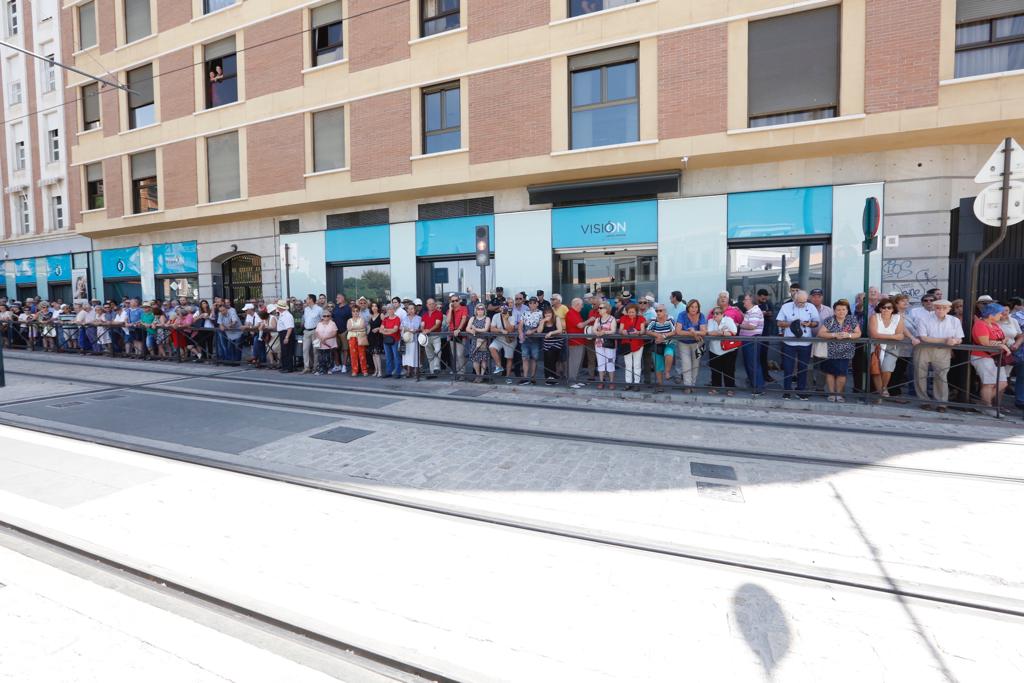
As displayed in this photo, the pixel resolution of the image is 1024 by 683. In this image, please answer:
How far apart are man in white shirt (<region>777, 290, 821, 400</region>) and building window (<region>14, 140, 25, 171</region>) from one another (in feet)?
119

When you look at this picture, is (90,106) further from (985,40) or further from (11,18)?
(985,40)

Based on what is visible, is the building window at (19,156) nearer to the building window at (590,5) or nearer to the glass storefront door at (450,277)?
the glass storefront door at (450,277)

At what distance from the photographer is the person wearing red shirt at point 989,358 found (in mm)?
7754

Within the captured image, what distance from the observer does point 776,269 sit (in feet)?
40.3

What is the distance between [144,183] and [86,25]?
7949mm

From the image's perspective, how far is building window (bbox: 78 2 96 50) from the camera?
878 inches

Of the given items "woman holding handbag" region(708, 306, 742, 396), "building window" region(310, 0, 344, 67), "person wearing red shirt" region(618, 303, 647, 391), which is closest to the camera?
"woman holding handbag" region(708, 306, 742, 396)

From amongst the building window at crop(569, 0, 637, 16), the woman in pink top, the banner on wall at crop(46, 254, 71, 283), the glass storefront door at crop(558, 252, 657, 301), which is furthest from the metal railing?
the banner on wall at crop(46, 254, 71, 283)

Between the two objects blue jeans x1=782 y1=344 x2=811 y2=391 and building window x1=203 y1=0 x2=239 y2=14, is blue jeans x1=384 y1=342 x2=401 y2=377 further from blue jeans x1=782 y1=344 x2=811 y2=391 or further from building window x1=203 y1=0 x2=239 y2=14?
building window x1=203 y1=0 x2=239 y2=14

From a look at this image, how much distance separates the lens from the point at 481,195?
15.1 m

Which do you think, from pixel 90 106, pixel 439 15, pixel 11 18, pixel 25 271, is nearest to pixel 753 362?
pixel 439 15

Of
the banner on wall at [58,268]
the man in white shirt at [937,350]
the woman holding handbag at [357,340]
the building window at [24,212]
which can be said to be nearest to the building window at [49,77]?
the building window at [24,212]

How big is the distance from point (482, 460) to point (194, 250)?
1929 cm

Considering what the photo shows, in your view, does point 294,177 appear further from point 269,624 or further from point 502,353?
point 269,624
